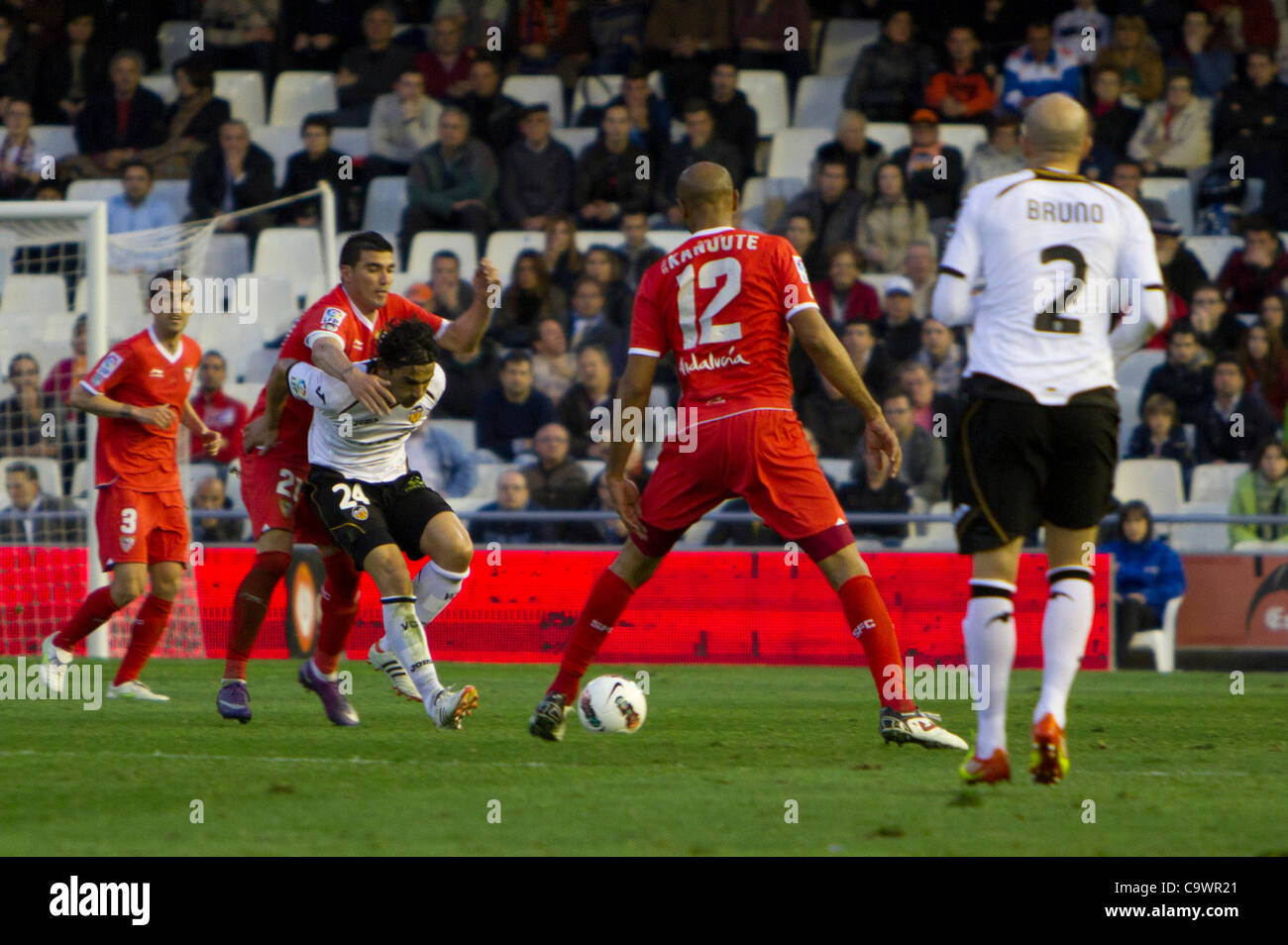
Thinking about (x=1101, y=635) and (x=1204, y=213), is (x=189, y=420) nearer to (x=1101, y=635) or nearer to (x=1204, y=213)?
(x=1101, y=635)

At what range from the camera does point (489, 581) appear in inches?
489

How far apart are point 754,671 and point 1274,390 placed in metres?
5.03

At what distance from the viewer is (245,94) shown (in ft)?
59.2

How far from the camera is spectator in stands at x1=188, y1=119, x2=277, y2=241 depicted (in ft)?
53.3

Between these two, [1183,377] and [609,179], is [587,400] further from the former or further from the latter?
[1183,377]

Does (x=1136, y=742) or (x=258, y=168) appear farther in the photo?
(x=258, y=168)

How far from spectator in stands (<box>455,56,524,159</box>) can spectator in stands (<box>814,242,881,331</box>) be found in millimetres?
3557

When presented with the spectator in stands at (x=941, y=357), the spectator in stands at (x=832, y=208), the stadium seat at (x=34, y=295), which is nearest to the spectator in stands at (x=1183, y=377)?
the spectator in stands at (x=941, y=357)

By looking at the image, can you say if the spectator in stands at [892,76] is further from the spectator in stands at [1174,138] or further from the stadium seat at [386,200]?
the stadium seat at [386,200]

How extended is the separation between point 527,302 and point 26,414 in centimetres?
412

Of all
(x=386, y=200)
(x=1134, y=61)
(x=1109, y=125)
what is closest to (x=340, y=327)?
(x=386, y=200)

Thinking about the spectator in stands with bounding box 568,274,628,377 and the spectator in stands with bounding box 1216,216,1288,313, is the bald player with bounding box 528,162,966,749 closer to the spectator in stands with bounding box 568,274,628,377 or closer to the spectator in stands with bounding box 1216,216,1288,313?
the spectator in stands with bounding box 568,274,628,377

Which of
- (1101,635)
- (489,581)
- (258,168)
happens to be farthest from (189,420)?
(258,168)

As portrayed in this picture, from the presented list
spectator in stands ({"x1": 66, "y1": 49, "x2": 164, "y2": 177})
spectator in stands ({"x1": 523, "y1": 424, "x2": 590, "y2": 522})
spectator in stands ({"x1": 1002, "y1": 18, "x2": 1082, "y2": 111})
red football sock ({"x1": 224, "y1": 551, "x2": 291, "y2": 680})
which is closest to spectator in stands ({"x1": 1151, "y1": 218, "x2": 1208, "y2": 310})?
spectator in stands ({"x1": 1002, "y1": 18, "x2": 1082, "y2": 111})
